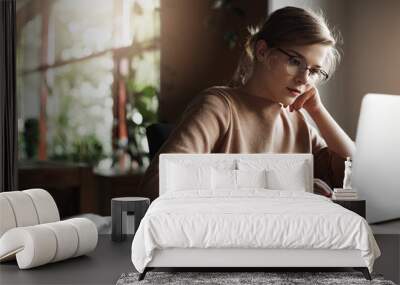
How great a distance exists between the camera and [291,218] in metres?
4.53

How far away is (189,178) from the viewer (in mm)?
6105

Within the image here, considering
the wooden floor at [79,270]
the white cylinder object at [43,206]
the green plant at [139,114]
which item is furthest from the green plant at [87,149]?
the wooden floor at [79,270]

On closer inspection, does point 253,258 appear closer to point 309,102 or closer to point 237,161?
point 237,161

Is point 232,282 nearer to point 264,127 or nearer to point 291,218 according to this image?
point 291,218

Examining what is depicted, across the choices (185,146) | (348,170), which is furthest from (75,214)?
(348,170)

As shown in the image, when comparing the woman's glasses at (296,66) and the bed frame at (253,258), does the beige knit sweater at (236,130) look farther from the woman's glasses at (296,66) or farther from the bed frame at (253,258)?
the bed frame at (253,258)

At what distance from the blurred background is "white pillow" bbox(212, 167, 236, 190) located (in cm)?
82

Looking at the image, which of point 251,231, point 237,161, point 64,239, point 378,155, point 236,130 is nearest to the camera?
point 251,231

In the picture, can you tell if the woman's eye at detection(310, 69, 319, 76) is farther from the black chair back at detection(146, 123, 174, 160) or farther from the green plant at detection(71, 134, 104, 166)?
the green plant at detection(71, 134, 104, 166)

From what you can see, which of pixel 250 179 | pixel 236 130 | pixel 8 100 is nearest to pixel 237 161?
pixel 236 130

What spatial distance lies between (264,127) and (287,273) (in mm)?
2012

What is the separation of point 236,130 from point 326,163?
0.93 meters

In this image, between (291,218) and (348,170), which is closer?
(291,218)

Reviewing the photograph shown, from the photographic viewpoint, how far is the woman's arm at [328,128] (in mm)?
6613
